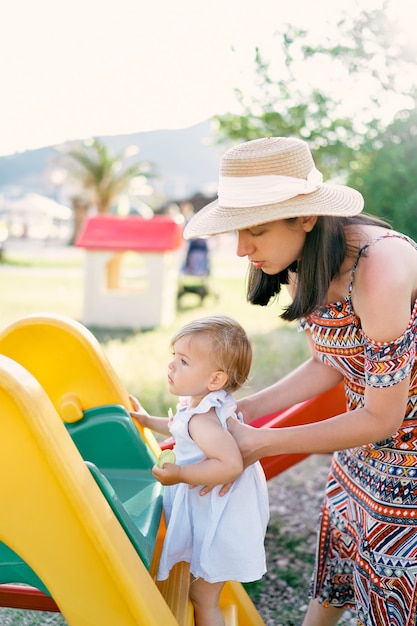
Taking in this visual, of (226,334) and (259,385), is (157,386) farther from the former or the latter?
(226,334)

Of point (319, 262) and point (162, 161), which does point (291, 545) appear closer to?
point (319, 262)

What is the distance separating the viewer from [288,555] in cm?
304

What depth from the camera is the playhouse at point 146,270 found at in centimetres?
823

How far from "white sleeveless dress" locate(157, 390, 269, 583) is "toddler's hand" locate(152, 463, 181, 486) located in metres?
0.09

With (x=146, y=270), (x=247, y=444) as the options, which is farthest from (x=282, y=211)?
(x=146, y=270)

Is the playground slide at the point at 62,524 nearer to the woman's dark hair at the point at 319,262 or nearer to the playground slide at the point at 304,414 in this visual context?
the woman's dark hair at the point at 319,262

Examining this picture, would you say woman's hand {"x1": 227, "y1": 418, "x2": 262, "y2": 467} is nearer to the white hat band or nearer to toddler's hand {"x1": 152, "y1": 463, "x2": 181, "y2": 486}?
toddler's hand {"x1": 152, "y1": 463, "x2": 181, "y2": 486}

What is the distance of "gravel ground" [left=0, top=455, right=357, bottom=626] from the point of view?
254 cm

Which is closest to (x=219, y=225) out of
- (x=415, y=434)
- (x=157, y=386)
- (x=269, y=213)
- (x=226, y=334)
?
(x=269, y=213)

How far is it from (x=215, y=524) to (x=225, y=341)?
0.42 m

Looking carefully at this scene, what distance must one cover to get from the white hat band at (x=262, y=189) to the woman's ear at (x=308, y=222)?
0.18ft

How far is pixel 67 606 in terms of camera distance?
1.46 m

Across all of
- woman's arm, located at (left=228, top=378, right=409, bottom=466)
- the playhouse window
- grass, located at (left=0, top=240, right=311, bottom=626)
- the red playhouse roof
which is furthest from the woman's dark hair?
the red playhouse roof

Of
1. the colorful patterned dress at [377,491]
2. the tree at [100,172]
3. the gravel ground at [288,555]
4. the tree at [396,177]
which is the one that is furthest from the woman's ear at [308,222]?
the tree at [100,172]
